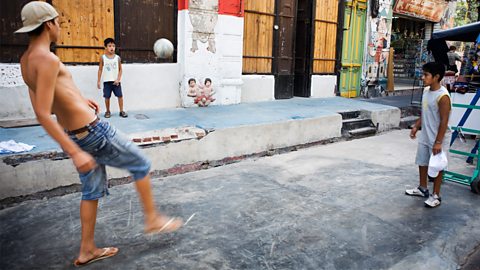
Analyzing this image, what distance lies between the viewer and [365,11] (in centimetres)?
1203

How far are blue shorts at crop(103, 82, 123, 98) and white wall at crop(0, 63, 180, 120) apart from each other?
1.36ft

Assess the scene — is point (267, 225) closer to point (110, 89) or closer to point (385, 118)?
point (110, 89)

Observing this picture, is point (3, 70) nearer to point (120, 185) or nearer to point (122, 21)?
point (122, 21)

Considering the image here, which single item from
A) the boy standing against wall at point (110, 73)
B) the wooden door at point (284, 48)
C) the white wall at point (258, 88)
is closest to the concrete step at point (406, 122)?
the wooden door at point (284, 48)

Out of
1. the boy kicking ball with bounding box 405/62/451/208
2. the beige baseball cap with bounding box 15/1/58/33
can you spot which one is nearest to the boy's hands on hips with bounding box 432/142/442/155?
the boy kicking ball with bounding box 405/62/451/208

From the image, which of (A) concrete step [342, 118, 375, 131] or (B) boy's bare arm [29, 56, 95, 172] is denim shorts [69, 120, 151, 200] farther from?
(A) concrete step [342, 118, 375, 131]

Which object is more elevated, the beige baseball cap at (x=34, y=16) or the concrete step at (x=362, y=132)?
the beige baseball cap at (x=34, y=16)

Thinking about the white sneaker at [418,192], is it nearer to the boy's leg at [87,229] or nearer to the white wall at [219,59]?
the boy's leg at [87,229]

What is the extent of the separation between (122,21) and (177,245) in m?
5.03

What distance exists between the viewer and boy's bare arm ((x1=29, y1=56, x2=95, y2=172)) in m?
2.54

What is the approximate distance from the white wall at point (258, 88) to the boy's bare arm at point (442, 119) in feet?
17.4

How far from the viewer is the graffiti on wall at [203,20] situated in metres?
7.84

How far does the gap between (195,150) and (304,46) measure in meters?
5.90

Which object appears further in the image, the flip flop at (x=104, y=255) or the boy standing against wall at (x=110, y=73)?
the boy standing against wall at (x=110, y=73)
